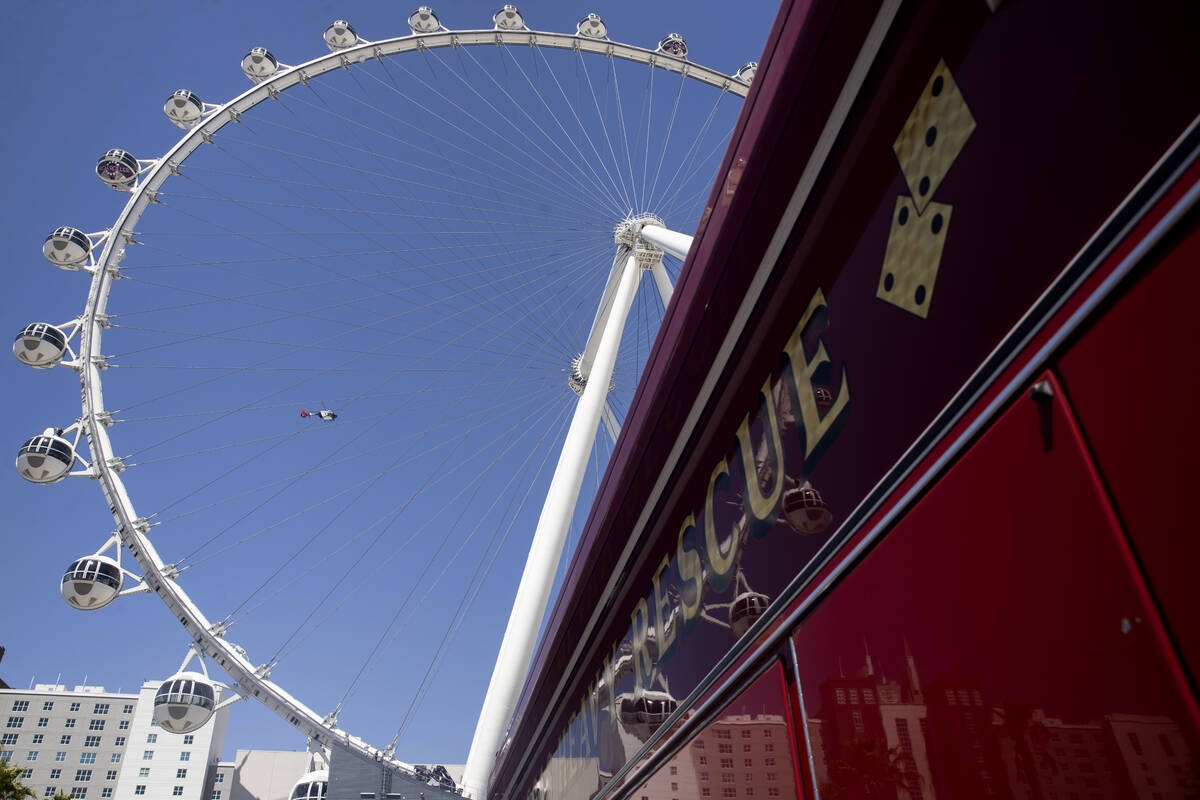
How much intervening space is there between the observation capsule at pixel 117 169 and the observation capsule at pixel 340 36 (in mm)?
6496

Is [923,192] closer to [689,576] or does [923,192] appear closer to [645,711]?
[689,576]

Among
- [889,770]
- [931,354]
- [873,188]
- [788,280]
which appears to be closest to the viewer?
[889,770]

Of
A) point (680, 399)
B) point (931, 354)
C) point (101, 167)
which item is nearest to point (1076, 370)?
point (931, 354)

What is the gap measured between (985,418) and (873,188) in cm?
113

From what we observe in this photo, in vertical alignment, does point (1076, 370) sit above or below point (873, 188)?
below

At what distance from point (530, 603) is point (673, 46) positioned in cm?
1673

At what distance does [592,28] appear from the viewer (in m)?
23.3

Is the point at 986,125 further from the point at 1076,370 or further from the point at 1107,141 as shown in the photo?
the point at 1076,370

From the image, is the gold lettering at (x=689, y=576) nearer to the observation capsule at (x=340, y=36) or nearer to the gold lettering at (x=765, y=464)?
the gold lettering at (x=765, y=464)

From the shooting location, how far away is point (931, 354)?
2.36 m

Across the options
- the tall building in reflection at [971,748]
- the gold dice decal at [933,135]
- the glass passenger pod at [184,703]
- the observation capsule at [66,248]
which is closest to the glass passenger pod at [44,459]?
the observation capsule at [66,248]

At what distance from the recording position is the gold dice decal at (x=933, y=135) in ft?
7.59

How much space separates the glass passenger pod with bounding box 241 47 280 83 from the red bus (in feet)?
74.6

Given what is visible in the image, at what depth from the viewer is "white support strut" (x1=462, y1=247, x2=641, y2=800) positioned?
14.1 meters
